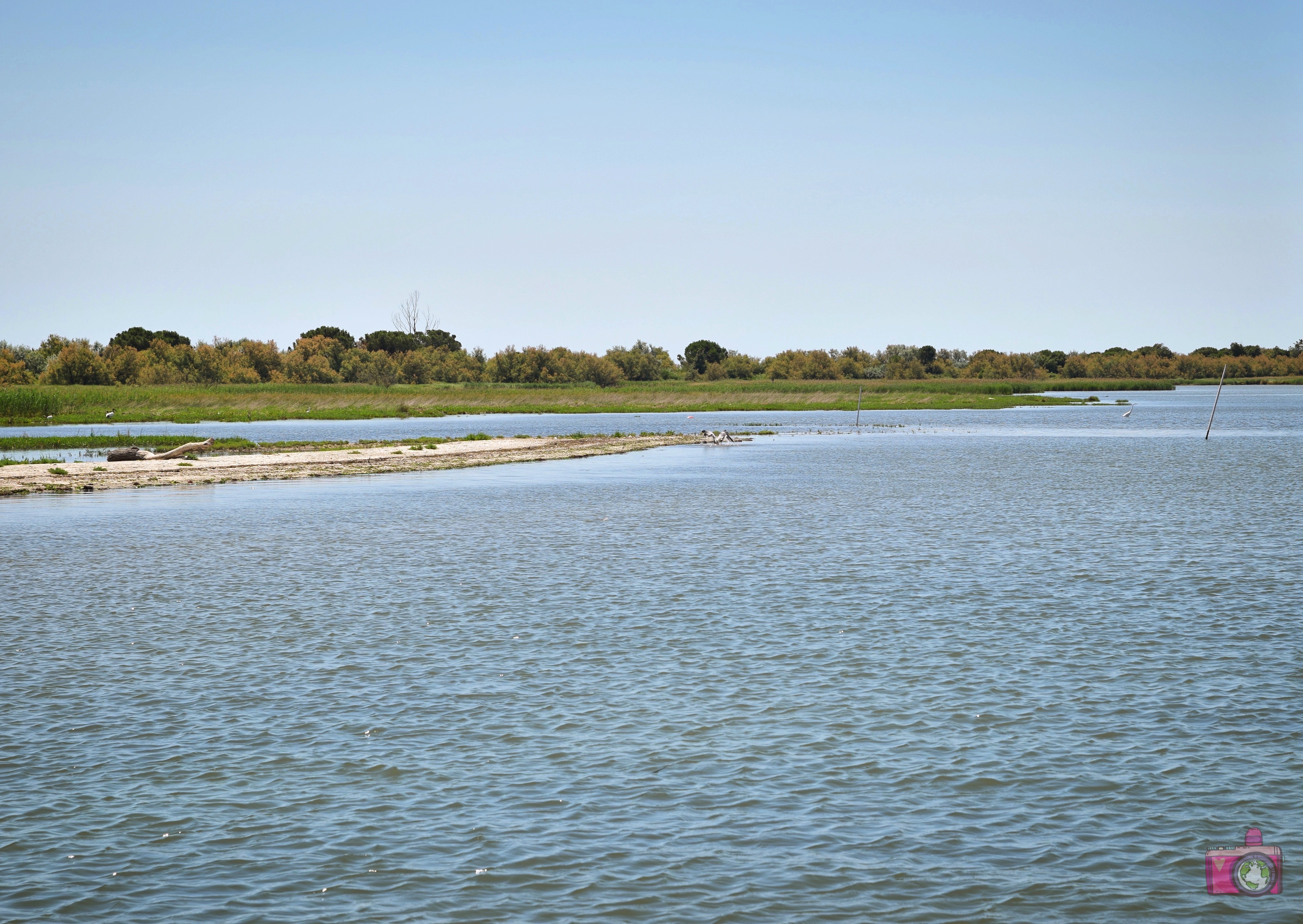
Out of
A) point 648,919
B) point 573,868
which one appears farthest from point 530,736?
point 648,919

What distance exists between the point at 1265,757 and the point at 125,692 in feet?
38.6

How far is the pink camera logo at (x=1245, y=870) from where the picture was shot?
830 centimetres

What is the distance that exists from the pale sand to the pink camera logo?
38760 millimetres

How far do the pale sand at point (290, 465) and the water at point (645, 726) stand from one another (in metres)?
15.6

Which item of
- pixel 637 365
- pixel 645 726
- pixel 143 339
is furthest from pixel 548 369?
pixel 645 726

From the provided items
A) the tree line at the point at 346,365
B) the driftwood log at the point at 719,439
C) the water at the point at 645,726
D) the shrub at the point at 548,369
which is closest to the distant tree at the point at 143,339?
the tree line at the point at 346,365

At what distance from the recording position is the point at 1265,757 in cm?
1097

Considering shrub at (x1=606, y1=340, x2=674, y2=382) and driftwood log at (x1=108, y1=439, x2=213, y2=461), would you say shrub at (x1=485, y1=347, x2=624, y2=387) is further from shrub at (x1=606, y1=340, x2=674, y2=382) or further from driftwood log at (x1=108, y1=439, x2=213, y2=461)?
driftwood log at (x1=108, y1=439, x2=213, y2=461)

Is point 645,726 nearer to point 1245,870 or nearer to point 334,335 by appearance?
point 1245,870

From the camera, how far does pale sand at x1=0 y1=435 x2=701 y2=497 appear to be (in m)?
41.4

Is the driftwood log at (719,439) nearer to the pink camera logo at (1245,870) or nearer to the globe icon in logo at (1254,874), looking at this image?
the pink camera logo at (1245,870)

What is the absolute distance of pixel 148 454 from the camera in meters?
50.8

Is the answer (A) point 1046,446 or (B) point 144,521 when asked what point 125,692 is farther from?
(A) point 1046,446

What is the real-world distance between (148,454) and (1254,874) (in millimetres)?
49759
